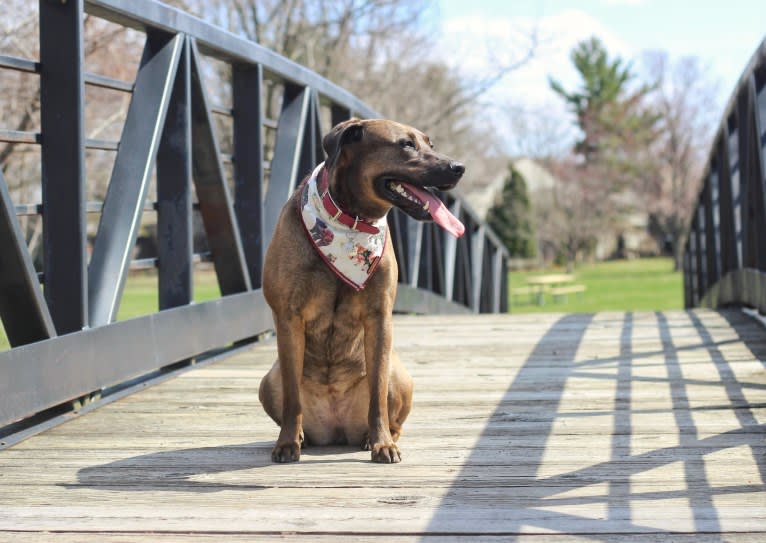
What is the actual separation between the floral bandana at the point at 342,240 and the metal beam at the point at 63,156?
0.96 meters

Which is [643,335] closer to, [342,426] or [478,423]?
[478,423]

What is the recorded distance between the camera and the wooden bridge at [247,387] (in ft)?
7.92

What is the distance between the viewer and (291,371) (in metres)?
3.15

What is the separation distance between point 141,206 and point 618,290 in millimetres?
28820

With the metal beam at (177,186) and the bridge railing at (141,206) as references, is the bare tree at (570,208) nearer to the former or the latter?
the bridge railing at (141,206)

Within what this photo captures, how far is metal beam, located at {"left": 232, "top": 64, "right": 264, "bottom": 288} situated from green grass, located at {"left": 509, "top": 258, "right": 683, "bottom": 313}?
11.5 metres

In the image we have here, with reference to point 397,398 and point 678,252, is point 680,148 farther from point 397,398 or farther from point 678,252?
point 397,398

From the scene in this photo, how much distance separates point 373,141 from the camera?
3084 millimetres

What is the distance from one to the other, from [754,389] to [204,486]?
7.79ft

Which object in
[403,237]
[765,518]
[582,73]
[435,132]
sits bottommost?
[765,518]

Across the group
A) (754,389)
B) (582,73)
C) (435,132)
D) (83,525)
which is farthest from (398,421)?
(582,73)

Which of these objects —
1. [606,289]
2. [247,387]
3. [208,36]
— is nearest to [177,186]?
[208,36]

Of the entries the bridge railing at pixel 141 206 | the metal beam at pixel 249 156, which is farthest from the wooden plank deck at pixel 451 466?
the metal beam at pixel 249 156

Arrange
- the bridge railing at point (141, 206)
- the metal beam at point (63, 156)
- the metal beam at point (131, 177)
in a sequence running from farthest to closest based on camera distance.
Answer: the metal beam at point (131, 177) → the metal beam at point (63, 156) → the bridge railing at point (141, 206)
